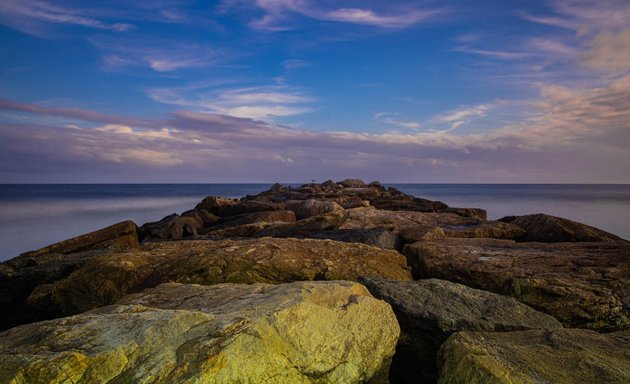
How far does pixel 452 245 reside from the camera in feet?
24.0

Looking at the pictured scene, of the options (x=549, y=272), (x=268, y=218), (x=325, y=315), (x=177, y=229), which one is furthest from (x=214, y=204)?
(x=325, y=315)

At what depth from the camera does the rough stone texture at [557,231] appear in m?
9.11

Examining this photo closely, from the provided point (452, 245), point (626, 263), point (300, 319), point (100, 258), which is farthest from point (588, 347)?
point (100, 258)

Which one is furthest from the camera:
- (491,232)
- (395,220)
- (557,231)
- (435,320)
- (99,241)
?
(99,241)

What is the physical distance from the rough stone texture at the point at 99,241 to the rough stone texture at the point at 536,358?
29.9 feet

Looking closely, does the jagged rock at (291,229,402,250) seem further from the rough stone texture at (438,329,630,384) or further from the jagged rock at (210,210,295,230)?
the jagged rock at (210,210,295,230)

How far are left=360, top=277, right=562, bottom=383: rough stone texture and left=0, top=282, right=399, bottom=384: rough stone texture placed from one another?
0.52 meters

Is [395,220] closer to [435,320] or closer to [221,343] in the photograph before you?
[435,320]

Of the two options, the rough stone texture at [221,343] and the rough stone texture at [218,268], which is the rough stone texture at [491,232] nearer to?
the rough stone texture at [218,268]

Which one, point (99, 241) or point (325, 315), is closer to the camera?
point (325, 315)

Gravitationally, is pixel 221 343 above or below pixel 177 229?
above

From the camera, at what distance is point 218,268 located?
5.80 m

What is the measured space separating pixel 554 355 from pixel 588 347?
0.44 metres

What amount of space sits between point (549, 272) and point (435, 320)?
2441 mm
